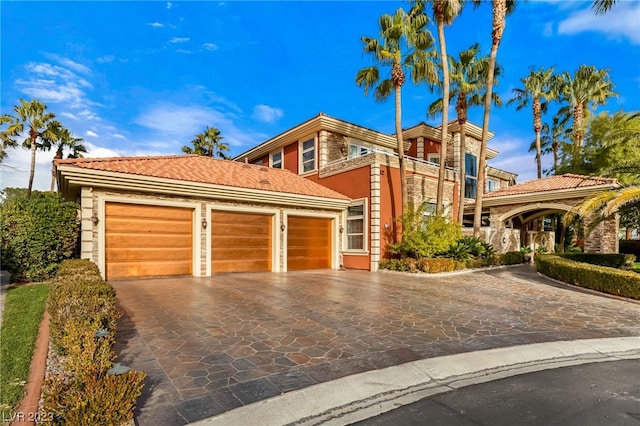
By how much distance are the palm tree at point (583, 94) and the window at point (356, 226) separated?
20809 mm

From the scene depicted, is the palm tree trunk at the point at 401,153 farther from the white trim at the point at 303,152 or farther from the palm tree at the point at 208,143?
the palm tree at the point at 208,143

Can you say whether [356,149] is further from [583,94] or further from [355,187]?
[583,94]

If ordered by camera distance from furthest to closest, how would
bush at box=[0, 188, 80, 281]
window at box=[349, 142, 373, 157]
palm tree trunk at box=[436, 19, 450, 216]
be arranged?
window at box=[349, 142, 373, 157] < palm tree trunk at box=[436, 19, 450, 216] < bush at box=[0, 188, 80, 281]

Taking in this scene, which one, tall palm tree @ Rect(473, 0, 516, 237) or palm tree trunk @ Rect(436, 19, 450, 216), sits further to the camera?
tall palm tree @ Rect(473, 0, 516, 237)

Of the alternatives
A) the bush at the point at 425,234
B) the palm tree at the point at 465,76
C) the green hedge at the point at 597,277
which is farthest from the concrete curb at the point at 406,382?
the palm tree at the point at 465,76

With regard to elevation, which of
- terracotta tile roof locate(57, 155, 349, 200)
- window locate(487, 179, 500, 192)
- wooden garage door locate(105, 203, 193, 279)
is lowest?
wooden garage door locate(105, 203, 193, 279)

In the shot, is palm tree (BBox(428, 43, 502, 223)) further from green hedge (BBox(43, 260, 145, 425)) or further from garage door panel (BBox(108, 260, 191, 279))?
green hedge (BBox(43, 260, 145, 425))

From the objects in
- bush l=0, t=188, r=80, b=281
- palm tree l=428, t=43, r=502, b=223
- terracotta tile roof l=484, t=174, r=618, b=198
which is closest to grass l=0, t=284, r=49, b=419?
bush l=0, t=188, r=80, b=281

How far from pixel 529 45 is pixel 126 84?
17410 millimetres

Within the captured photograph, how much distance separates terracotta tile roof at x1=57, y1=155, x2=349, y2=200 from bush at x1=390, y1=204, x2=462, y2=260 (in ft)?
11.8

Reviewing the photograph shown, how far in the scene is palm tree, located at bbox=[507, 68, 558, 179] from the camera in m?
27.0

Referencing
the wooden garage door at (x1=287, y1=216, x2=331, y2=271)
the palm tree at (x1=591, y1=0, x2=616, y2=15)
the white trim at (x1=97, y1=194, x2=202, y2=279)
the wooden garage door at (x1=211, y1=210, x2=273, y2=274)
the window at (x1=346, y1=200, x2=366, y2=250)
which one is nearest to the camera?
the white trim at (x1=97, y1=194, x2=202, y2=279)

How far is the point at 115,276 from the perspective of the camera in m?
11.1

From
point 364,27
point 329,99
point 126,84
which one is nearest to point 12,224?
point 126,84
